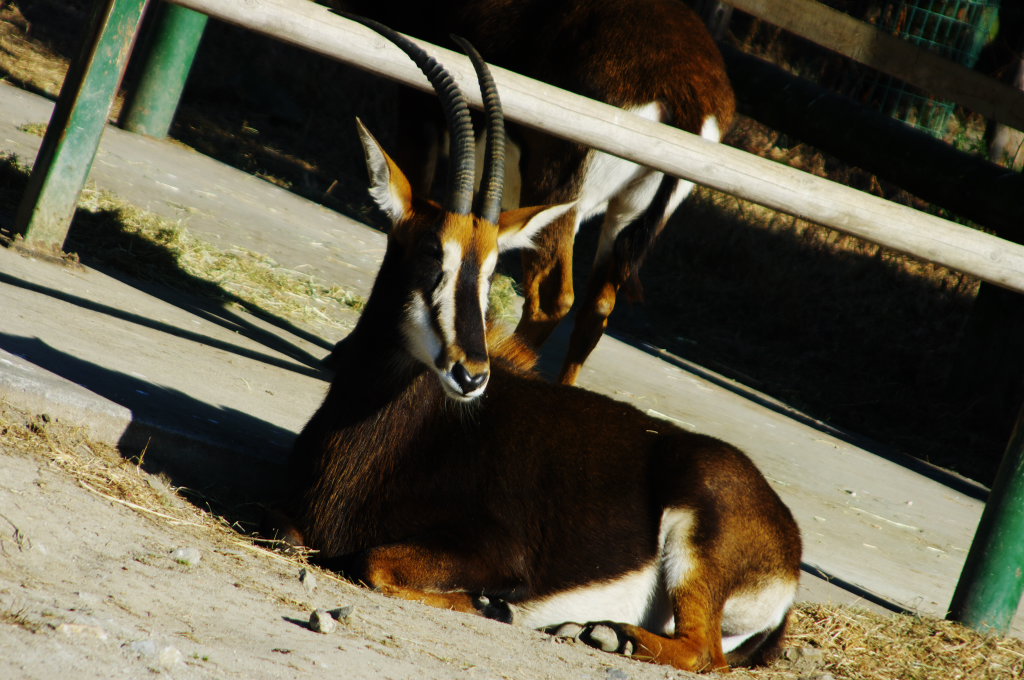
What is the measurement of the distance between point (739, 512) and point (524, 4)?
11.0ft

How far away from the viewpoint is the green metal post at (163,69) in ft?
31.9

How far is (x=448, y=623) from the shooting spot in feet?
11.0

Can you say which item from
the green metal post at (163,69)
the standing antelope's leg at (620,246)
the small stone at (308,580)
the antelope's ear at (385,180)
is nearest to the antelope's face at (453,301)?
the antelope's ear at (385,180)

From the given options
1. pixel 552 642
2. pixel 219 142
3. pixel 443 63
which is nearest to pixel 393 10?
pixel 443 63

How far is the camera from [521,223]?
4.04 meters

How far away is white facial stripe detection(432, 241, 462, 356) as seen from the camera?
3.55 m

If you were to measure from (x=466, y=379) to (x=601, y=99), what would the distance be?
8.17ft

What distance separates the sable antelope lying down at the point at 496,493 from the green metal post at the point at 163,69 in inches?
248

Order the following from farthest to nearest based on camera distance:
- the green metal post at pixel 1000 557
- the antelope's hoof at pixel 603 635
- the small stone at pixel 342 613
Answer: the green metal post at pixel 1000 557 → the antelope's hoof at pixel 603 635 → the small stone at pixel 342 613

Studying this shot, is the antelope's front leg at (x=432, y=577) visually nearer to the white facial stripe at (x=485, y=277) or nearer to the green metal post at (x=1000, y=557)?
the white facial stripe at (x=485, y=277)

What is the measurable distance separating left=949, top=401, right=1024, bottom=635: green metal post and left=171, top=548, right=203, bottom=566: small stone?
3.26 metres

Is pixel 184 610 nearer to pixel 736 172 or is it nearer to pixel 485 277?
pixel 485 277

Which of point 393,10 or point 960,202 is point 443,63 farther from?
point 960,202

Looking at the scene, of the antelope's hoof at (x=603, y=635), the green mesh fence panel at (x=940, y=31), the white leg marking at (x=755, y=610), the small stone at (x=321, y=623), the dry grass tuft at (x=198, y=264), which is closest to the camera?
the small stone at (x=321, y=623)
